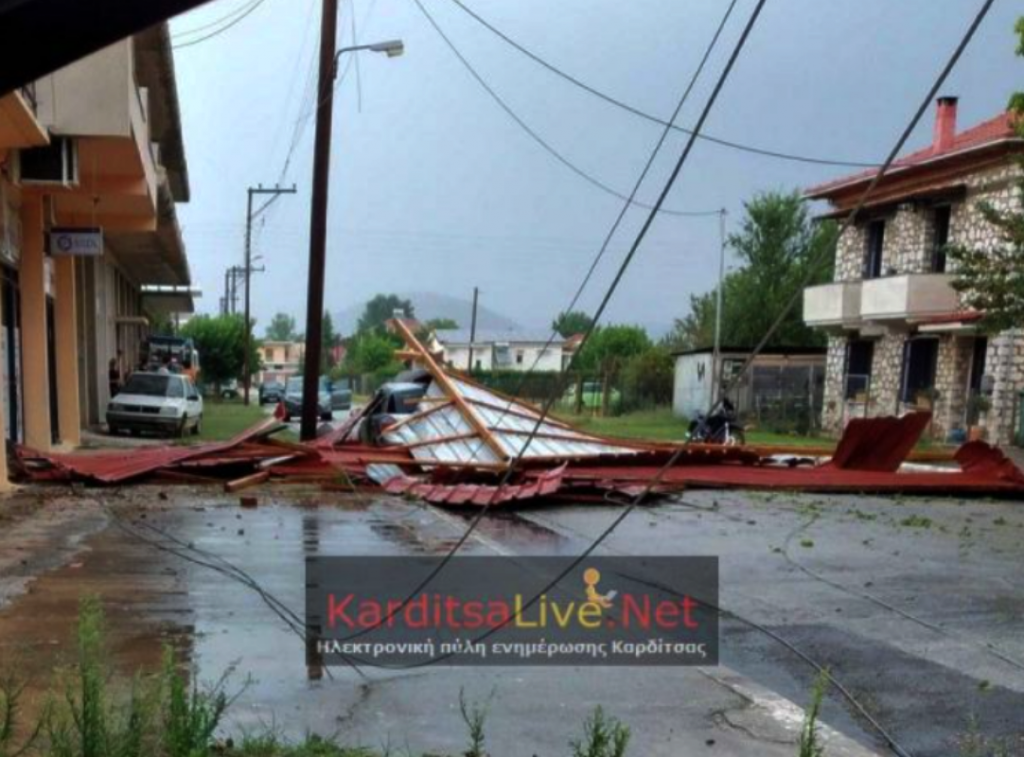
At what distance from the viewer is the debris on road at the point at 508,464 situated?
12.1 m

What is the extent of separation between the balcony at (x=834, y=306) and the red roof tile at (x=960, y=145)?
3.24 meters

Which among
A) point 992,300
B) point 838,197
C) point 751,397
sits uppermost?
point 838,197

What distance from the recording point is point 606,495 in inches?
461

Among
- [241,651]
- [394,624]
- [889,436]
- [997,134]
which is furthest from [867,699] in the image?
[997,134]

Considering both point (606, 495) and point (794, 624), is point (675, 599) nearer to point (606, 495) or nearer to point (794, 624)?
point (794, 624)

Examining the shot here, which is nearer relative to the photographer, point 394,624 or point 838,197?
point 394,624

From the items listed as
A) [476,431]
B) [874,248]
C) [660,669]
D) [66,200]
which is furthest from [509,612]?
[874,248]

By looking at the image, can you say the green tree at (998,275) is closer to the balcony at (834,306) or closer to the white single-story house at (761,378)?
the balcony at (834,306)

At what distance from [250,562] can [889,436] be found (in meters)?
9.93

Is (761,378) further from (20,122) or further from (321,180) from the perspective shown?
(20,122)

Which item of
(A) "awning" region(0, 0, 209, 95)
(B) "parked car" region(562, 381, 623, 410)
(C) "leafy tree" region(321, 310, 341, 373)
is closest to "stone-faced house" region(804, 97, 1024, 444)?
(B) "parked car" region(562, 381, 623, 410)

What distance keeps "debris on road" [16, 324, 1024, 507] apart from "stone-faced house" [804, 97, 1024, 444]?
10.7m

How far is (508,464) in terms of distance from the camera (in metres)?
12.0

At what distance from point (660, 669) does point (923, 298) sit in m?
24.2
